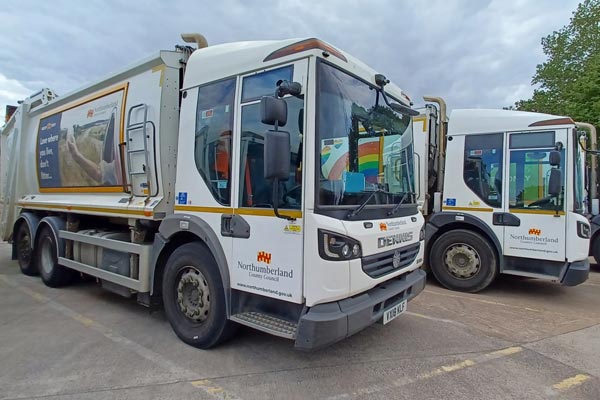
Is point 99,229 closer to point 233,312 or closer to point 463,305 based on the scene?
point 233,312

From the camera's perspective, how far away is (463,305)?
5703mm

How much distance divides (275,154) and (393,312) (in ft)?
6.24

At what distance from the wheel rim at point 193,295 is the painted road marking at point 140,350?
48 centimetres

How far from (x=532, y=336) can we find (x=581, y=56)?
82.1 feet

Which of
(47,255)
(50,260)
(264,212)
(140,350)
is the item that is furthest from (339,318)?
(47,255)

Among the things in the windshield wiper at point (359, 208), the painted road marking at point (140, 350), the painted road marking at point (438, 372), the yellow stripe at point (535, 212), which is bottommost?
the painted road marking at point (140, 350)

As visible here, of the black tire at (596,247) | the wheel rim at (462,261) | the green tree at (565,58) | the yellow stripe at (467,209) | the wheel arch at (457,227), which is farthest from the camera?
the green tree at (565,58)

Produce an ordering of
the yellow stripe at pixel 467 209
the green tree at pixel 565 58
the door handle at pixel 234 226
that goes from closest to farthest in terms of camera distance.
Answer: the door handle at pixel 234 226 → the yellow stripe at pixel 467 209 → the green tree at pixel 565 58

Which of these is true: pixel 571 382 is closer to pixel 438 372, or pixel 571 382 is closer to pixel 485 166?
pixel 438 372

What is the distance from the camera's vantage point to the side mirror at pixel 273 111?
2.87m

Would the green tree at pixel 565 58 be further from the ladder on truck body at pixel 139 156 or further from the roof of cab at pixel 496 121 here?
the ladder on truck body at pixel 139 156

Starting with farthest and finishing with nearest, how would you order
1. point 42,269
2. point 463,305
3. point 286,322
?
point 42,269 < point 463,305 < point 286,322

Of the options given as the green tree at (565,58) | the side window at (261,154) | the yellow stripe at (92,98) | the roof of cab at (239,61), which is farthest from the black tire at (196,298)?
the green tree at (565,58)

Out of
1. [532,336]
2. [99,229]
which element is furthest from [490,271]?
[99,229]
